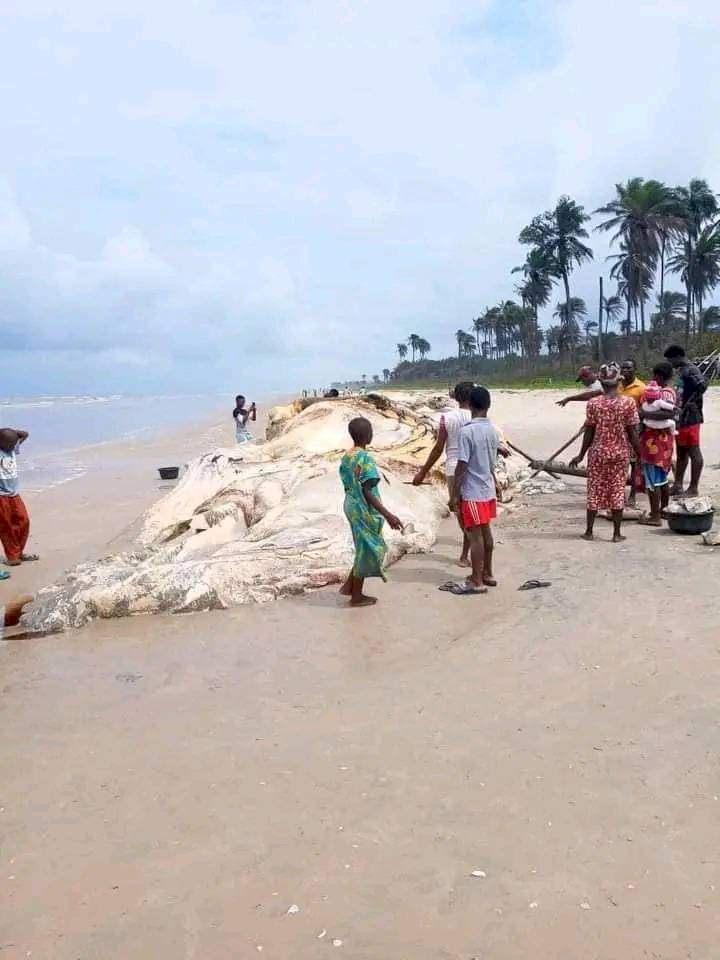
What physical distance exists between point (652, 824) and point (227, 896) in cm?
158

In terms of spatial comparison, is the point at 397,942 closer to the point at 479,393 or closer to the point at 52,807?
the point at 52,807

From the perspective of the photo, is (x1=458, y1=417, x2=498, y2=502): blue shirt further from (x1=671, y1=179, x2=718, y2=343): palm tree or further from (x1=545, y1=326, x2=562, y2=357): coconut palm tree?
(x1=545, y1=326, x2=562, y2=357): coconut palm tree

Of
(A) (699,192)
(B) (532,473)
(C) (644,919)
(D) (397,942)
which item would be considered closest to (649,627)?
(C) (644,919)

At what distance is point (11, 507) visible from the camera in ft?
28.7

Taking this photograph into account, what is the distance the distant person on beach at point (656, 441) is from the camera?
7.70m

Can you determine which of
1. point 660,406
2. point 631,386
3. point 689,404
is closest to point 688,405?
point 689,404

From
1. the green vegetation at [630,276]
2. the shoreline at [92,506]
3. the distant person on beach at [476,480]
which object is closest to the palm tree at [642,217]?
the green vegetation at [630,276]

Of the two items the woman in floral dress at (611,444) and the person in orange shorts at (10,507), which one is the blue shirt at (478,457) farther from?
the person in orange shorts at (10,507)

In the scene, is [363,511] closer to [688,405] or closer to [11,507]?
[688,405]

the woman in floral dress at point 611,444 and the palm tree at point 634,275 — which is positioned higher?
the palm tree at point 634,275

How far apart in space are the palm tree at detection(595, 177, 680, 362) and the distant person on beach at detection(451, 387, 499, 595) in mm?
40473

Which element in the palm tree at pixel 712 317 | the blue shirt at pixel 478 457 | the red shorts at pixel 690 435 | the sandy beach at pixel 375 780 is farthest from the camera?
the palm tree at pixel 712 317

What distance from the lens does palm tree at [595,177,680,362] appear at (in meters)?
43.3

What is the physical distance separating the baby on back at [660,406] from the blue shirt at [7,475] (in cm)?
700
